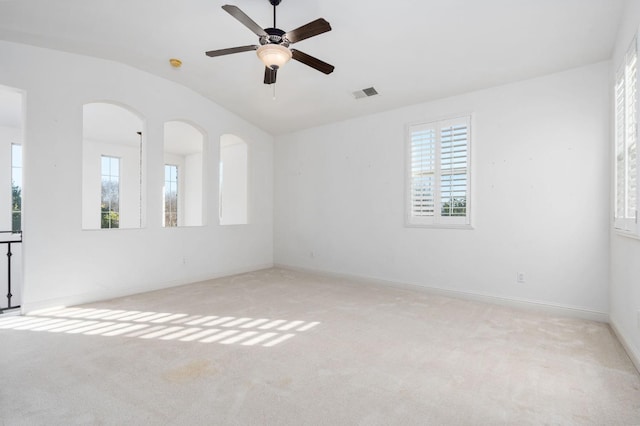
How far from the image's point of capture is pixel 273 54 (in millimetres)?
2891

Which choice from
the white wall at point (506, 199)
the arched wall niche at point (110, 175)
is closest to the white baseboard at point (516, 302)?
the white wall at point (506, 199)

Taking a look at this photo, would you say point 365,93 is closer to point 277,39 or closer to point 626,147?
point 277,39

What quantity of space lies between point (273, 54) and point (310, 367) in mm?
2671

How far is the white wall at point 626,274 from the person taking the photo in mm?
2502

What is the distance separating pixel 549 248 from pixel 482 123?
178 cm

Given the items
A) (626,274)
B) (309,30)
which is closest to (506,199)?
(626,274)

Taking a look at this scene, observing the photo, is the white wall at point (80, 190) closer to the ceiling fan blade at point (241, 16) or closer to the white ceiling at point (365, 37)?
the white ceiling at point (365, 37)

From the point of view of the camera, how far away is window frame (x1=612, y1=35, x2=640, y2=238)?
97.0 inches

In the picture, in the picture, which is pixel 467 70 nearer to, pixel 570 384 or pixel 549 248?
→ pixel 549 248

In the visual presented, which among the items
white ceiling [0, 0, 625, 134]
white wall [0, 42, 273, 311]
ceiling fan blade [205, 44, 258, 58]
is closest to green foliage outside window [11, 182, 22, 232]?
white wall [0, 42, 273, 311]

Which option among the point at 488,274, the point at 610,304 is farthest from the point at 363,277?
the point at 610,304

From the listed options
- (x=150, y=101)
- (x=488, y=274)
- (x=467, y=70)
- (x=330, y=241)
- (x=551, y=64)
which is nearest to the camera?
(x=551, y=64)

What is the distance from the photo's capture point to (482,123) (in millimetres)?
4297

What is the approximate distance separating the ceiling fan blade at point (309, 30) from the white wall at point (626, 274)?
2.39m
